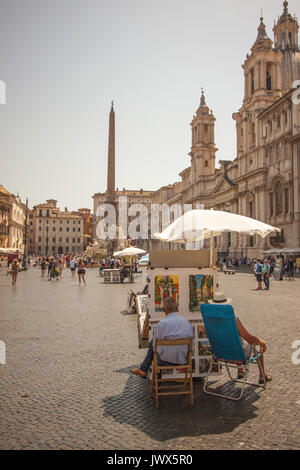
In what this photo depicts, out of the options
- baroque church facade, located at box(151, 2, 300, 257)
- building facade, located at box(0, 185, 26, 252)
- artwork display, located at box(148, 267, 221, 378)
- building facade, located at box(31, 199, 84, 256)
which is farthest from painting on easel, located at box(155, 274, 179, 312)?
building facade, located at box(31, 199, 84, 256)

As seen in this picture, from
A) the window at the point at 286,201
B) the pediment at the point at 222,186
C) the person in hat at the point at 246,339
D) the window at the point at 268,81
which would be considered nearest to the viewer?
the person in hat at the point at 246,339

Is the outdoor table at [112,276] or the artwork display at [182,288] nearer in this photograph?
the artwork display at [182,288]

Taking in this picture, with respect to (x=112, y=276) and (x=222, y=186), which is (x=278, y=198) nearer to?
(x=222, y=186)

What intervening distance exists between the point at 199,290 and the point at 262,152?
41.7 m

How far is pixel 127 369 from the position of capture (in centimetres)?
599

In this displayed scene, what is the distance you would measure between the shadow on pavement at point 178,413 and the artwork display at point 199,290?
1.18 meters

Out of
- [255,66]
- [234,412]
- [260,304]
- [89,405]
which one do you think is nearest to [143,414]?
[89,405]

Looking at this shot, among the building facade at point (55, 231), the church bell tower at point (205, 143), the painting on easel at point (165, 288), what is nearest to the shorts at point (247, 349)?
the painting on easel at point (165, 288)

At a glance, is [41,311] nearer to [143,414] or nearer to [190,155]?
[143,414]

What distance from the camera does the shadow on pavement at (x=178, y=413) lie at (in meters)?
3.93

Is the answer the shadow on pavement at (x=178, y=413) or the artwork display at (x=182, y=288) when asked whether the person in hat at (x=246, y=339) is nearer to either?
the shadow on pavement at (x=178, y=413)

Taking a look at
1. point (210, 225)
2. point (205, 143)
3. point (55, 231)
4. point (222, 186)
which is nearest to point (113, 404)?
point (210, 225)

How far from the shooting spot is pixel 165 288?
577cm
